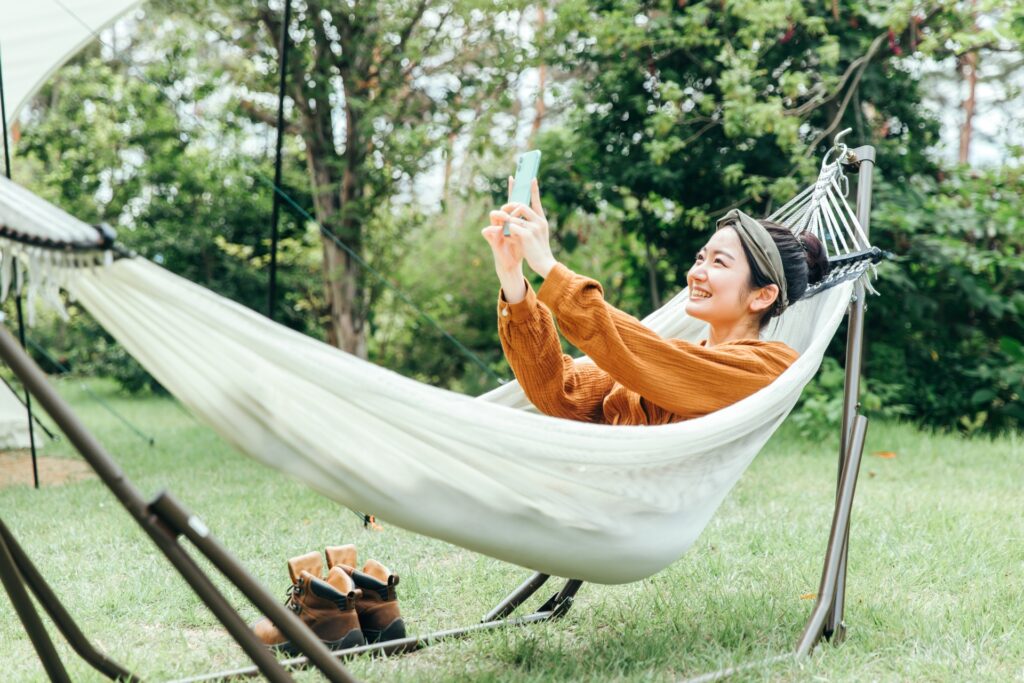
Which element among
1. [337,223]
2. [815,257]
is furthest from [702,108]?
[815,257]

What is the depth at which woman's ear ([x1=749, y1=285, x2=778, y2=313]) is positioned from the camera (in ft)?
6.17

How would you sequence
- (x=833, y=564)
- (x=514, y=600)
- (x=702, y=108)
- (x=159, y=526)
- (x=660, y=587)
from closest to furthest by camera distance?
(x=159, y=526), (x=833, y=564), (x=514, y=600), (x=660, y=587), (x=702, y=108)

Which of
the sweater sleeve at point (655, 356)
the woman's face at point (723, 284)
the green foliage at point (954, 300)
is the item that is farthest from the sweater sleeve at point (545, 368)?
the green foliage at point (954, 300)

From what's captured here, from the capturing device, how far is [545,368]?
1.85m

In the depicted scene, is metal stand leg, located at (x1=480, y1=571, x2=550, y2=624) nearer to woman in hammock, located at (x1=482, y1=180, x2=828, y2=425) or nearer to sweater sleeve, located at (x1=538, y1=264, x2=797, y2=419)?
woman in hammock, located at (x1=482, y1=180, x2=828, y2=425)

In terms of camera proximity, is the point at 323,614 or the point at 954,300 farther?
the point at 954,300

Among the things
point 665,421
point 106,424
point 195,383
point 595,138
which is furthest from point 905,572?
point 106,424

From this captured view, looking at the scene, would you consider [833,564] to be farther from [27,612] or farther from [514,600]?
[27,612]

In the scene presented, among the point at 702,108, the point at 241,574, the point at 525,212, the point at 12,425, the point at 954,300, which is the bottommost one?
the point at 12,425

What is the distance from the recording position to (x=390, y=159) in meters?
5.13

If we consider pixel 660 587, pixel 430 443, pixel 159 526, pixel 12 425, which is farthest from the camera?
pixel 12 425

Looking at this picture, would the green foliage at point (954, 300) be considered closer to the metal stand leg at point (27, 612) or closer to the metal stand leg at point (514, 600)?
the metal stand leg at point (514, 600)

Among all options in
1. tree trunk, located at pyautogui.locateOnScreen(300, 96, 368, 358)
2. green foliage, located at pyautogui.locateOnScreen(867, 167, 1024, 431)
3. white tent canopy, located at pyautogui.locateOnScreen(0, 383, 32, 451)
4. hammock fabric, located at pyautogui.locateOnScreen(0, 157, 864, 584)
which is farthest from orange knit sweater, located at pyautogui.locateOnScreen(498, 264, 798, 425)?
white tent canopy, located at pyautogui.locateOnScreen(0, 383, 32, 451)

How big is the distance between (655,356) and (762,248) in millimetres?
395
